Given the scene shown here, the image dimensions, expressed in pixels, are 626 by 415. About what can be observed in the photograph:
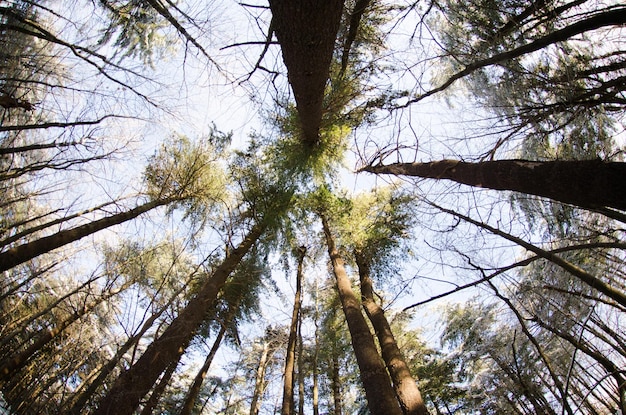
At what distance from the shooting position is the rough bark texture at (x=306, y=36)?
7.54ft

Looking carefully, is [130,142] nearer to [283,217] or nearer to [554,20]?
[283,217]

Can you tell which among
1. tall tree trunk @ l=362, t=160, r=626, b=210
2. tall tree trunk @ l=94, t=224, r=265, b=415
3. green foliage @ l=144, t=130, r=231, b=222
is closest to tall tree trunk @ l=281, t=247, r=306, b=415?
tall tree trunk @ l=94, t=224, r=265, b=415

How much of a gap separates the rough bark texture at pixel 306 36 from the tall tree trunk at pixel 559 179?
177 centimetres

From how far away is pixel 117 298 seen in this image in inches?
271

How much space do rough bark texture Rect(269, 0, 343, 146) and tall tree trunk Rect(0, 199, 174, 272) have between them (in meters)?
3.56

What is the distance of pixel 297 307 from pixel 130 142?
4.18 meters

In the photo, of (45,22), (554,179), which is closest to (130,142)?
(45,22)

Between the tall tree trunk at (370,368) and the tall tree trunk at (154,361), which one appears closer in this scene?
the tall tree trunk at (154,361)

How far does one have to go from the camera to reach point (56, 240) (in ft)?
12.4

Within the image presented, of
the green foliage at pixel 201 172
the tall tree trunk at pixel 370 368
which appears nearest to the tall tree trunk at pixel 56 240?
the green foliage at pixel 201 172

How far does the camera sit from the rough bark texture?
2.30 meters

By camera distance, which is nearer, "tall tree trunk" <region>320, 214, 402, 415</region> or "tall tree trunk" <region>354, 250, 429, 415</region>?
"tall tree trunk" <region>320, 214, 402, 415</region>

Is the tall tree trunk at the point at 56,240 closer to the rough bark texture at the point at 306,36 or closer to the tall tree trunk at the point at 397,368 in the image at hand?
the rough bark texture at the point at 306,36

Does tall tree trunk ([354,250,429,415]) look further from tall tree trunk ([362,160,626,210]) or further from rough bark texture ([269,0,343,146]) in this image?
rough bark texture ([269,0,343,146])
